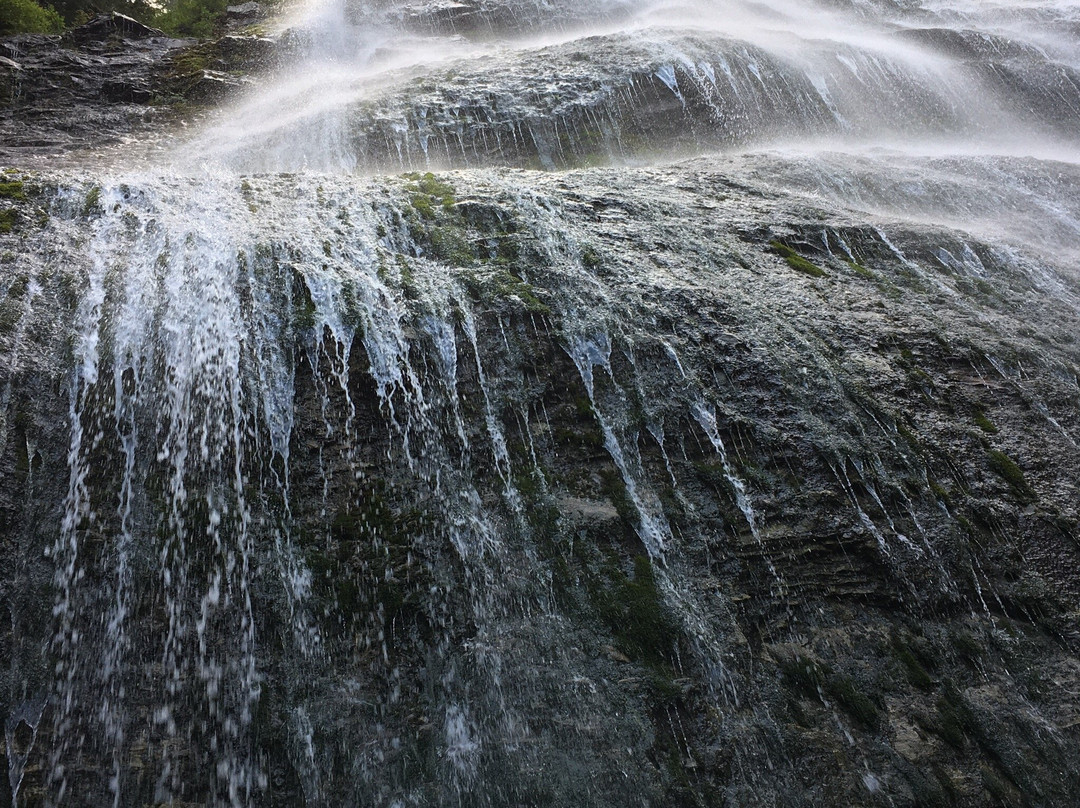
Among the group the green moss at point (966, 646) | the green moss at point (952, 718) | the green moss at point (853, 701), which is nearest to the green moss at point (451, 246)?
the green moss at point (853, 701)

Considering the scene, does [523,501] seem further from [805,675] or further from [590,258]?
[590,258]

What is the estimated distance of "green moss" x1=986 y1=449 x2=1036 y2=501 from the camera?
220 inches

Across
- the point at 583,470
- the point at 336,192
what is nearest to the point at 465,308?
the point at 583,470

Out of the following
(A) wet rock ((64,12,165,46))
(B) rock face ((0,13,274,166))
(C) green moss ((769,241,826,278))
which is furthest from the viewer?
(A) wet rock ((64,12,165,46))

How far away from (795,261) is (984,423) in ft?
8.22

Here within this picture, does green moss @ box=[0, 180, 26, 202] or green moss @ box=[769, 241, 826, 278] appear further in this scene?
green moss @ box=[769, 241, 826, 278]

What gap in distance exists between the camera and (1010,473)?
5.66m

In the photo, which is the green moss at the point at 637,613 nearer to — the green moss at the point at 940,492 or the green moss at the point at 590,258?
the green moss at the point at 940,492

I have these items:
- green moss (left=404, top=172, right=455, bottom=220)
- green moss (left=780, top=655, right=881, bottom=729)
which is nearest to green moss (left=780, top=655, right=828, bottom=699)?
green moss (left=780, top=655, right=881, bottom=729)

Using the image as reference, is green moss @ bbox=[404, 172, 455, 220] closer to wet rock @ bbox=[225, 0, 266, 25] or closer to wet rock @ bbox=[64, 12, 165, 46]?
wet rock @ bbox=[64, 12, 165, 46]

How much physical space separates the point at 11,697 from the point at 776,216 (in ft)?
27.2

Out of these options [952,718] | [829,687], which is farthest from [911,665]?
[829,687]

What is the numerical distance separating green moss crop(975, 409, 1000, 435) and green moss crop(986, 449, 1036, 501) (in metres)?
0.21

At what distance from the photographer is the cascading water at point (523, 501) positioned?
446cm
